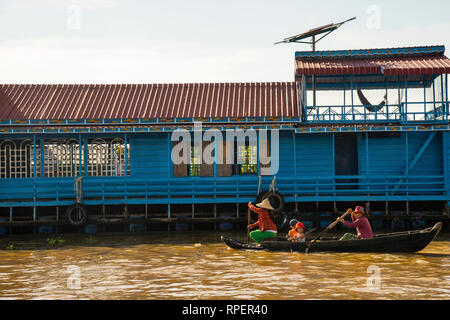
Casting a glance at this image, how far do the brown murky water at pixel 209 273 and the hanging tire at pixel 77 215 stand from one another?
8.08 ft

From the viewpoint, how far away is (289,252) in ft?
52.7

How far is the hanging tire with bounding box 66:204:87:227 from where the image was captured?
2081cm

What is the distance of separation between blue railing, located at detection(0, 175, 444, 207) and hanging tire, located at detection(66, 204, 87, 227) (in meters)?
0.34

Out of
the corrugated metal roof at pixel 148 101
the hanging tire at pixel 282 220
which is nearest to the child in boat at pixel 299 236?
the hanging tire at pixel 282 220

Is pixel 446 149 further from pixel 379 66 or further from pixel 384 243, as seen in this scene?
pixel 384 243

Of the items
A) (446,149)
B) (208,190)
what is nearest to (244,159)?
(208,190)

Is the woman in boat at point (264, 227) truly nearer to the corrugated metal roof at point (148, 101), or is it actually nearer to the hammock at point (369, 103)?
the corrugated metal roof at point (148, 101)

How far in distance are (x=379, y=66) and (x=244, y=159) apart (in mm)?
6122

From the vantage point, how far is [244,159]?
22.8m

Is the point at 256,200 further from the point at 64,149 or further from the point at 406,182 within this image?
the point at 64,149

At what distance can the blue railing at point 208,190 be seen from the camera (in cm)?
2100

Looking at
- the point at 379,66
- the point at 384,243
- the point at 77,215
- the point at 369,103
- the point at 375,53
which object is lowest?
the point at 384,243

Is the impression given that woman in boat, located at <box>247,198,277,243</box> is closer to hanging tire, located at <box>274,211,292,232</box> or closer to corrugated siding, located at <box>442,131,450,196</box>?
hanging tire, located at <box>274,211,292,232</box>

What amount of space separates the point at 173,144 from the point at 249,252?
7.56 meters
